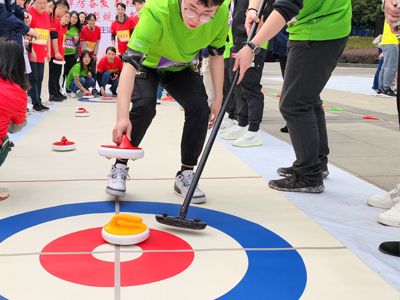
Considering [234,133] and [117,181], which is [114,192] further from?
[234,133]

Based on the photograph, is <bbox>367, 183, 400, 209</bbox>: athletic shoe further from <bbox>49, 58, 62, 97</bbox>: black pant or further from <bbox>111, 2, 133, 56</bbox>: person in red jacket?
<bbox>111, 2, 133, 56</bbox>: person in red jacket

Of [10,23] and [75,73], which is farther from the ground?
[10,23]

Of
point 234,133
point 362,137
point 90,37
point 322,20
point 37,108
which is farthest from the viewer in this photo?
point 90,37

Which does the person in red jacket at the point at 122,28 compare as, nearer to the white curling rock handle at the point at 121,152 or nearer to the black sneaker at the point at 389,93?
the black sneaker at the point at 389,93

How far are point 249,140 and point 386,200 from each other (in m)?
1.99

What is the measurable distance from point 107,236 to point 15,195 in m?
1.05

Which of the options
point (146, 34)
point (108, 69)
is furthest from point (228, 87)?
point (108, 69)

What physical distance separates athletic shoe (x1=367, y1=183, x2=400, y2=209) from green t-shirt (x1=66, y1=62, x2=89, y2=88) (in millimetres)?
7064

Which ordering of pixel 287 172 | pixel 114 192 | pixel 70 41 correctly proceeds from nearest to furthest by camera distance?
pixel 114 192 → pixel 287 172 → pixel 70 41

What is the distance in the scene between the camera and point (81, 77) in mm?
9359

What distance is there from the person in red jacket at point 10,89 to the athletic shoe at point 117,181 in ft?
2.08

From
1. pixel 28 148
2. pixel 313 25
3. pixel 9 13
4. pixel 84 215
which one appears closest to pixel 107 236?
pixel 84 215

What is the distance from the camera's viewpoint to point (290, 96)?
3100 mm

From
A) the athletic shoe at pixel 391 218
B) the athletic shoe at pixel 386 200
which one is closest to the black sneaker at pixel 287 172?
the athletic shoe at pixel 386 200
